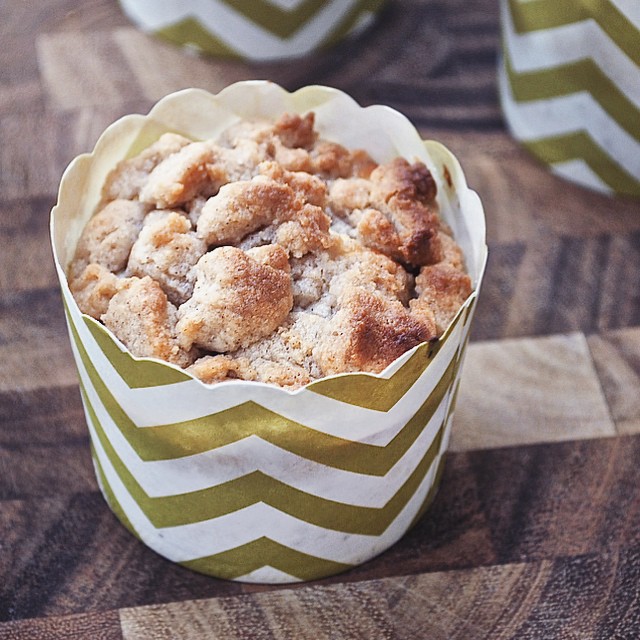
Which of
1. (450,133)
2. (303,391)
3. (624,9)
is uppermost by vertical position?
(624,9)

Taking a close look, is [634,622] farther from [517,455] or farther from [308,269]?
[308,269]

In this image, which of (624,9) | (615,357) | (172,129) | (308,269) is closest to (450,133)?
(624,9)

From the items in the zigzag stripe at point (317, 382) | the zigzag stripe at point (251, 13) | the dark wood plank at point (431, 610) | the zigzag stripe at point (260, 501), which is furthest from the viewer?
the zigzag stripe at point (251, 13)

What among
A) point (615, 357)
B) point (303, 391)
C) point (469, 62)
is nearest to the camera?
point (303, 391)

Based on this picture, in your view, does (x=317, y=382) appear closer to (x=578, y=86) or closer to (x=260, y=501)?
(x=260, y=501)

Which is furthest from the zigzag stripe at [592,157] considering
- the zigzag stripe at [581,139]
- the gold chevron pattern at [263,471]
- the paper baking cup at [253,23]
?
the gold chevron pattern at [263,471]

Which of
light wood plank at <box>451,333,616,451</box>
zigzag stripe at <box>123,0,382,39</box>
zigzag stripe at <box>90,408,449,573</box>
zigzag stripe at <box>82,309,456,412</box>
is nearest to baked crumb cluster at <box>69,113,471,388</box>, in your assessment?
zigzag stripe at <box>82,309,456,412</box>

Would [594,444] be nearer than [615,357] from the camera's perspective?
Yes

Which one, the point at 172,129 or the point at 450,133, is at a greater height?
the point at 172,129

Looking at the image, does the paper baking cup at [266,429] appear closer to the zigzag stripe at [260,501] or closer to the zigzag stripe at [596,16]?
the zigzag stripe at [260,501]

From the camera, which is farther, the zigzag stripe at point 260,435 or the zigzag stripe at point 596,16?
the zigzag stripe at point 596,16
